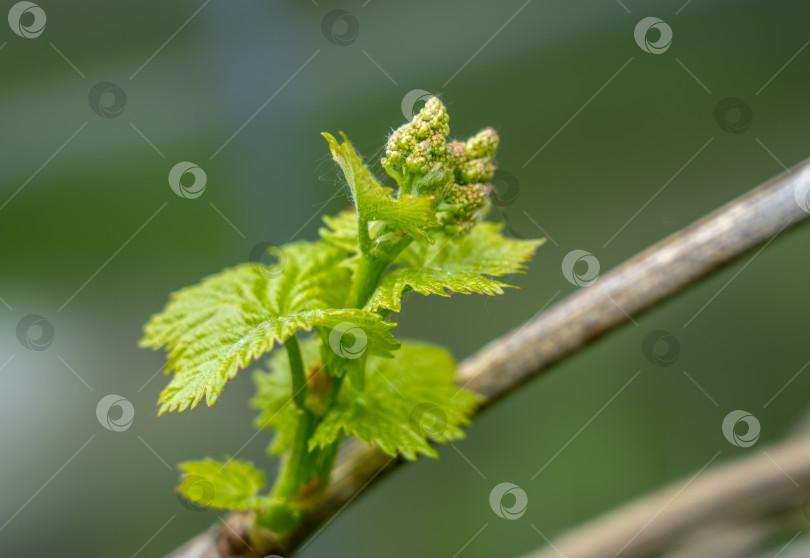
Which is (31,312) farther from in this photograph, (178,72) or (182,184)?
(178,72)
